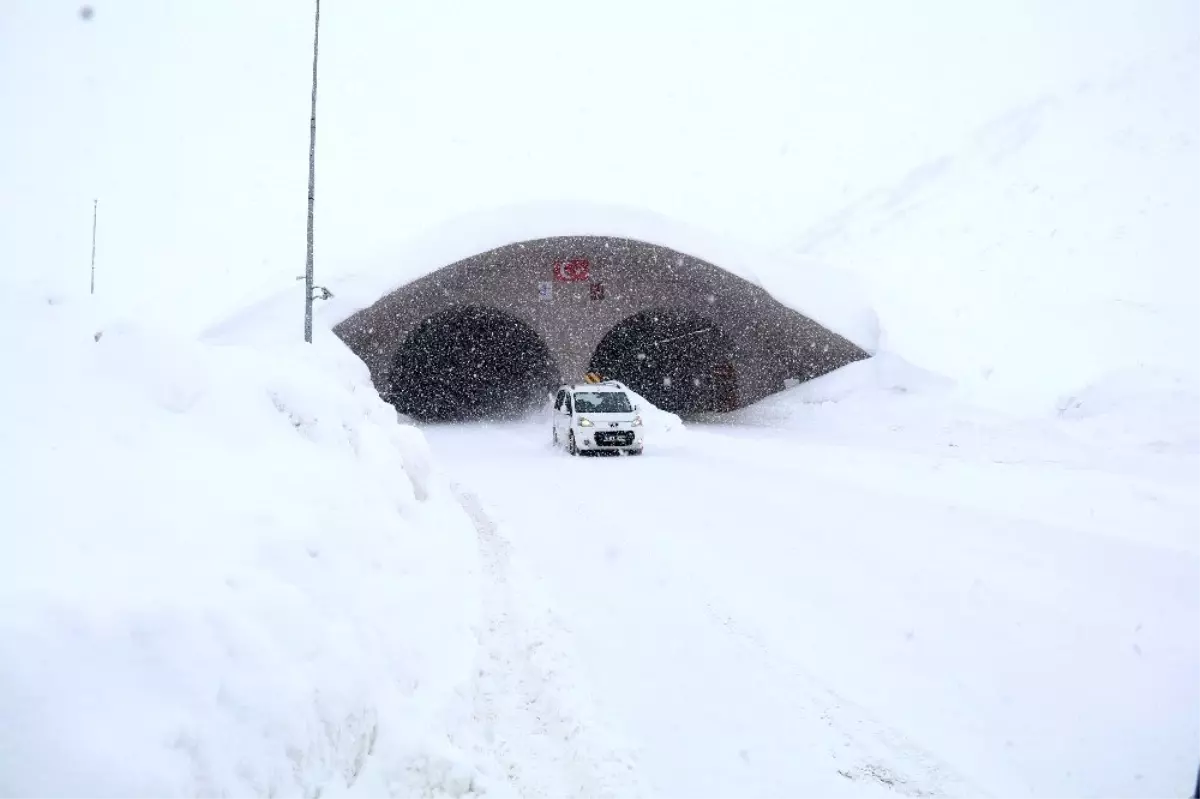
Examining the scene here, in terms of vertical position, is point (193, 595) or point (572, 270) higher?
point (193, 595)

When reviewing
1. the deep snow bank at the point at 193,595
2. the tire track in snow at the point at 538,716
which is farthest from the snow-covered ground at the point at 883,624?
the deep snow bank at the point at 193,595

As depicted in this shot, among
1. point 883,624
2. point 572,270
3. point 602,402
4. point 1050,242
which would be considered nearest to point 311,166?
point 602,402

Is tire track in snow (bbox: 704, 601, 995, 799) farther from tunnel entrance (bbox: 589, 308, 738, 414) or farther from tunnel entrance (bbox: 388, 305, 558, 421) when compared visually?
tunnel entrance (bbox: 589, 308, 738, 414)

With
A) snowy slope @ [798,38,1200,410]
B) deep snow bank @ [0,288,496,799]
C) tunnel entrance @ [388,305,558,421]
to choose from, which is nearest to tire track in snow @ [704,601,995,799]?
deep snow bank @ [0,288,496,799]

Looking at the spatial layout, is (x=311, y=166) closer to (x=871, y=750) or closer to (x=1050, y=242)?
(x=871, y=750)

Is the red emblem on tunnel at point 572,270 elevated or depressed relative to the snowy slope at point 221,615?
depressed

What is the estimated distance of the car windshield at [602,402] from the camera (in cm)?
2186

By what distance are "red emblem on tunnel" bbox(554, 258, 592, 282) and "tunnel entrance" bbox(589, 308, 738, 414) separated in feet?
8.41

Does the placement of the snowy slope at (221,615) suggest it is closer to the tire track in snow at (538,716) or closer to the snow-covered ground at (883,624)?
the tire track in snow at (538,716)

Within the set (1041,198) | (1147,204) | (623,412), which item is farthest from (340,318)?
(1041,198)

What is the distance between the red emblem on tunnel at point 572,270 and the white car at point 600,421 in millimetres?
13303

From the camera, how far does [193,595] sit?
4.19 meters

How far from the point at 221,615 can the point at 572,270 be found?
105 ft

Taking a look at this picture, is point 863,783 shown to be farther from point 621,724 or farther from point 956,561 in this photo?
point 956,561
